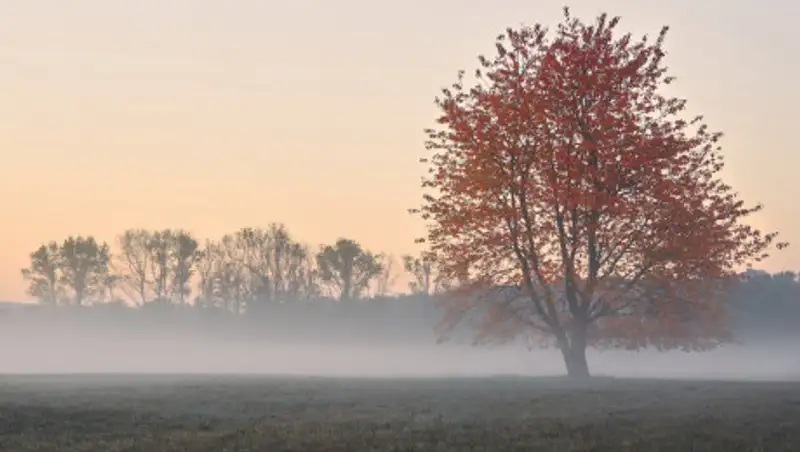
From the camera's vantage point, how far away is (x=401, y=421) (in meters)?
22.2

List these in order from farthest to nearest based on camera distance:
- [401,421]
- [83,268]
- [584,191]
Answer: [83,268] → [584,191] → [401,421]

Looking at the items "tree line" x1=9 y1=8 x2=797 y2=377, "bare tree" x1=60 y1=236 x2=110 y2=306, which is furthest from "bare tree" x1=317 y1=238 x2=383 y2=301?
"tree line" x1=9 y1=8 x2=797 y2=377

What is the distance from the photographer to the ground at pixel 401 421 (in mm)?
17984

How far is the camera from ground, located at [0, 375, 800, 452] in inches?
708

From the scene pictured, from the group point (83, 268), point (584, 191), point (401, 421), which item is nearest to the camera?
point (401, 421)

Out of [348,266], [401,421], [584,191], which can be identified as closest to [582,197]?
[584,191]

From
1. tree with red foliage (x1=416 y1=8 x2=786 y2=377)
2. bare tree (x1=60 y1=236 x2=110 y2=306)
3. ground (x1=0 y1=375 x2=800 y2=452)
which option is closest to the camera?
ground (x1=0 y1=375 x2=800 y2=452)

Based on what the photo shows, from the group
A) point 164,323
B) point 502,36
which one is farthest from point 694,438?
point 164,323

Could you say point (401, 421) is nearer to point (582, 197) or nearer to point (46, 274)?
point (582, 197)

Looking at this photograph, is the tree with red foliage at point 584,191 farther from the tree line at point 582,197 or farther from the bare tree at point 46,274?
the bare tree at point 46,274

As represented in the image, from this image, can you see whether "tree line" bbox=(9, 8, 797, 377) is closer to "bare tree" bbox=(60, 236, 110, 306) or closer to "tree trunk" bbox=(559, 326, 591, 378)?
"tree trunk" bbox=(559, 326, 591, 378)

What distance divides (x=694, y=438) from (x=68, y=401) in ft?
59.8

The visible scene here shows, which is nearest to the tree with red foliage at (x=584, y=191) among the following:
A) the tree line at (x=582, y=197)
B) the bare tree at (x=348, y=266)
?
the tree line at (x=582, y=197)

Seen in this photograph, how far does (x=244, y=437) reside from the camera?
1912cm
